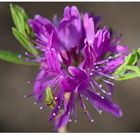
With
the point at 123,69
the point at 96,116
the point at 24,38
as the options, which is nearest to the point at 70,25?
the point at 24,38

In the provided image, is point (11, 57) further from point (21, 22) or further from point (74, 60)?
point (74, 60)

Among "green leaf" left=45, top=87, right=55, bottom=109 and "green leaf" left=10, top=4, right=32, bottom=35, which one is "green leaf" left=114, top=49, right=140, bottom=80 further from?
"green leaf" left=10, top=4, right=32, bottom=35

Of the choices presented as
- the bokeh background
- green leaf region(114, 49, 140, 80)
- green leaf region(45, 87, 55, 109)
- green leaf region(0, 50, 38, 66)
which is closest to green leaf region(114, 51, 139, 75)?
green leaf region(114, 49, 140, 80)

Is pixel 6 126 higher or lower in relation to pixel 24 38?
lower

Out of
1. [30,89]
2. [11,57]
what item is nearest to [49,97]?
[11,57]

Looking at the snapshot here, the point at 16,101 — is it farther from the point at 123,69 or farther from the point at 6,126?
the point at 123,69
